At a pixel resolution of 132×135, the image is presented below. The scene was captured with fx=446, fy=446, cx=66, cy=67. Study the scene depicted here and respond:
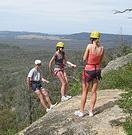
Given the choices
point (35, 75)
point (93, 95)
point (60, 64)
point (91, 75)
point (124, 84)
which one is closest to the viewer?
point (91, 75)

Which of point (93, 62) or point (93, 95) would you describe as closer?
point (93, 62)

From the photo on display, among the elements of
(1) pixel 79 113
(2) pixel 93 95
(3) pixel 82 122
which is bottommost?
(3) pixel 82 122

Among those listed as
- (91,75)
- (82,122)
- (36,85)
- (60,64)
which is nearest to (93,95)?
(91,75)

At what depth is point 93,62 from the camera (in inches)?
415

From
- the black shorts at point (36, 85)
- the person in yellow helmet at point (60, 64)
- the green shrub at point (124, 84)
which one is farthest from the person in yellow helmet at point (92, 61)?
the black shorts at point (36, 85)

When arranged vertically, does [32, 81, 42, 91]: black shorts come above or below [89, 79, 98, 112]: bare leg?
below

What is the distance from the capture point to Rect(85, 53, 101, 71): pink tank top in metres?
10.5

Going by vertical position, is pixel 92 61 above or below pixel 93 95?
above

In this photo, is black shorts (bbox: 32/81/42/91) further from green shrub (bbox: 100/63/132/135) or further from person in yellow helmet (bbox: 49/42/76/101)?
green shrub (bbox: 100/63/132/135)

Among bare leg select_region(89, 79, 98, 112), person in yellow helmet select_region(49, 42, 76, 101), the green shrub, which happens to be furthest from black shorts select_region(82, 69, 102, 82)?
person in yellow helmet select_region(49, 42, 76, 101)

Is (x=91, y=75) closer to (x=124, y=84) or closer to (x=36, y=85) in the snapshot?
(x=36, y=85)

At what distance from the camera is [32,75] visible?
44.7 ft

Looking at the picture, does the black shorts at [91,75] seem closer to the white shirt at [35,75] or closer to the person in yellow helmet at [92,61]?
the person in yellow helmet at [92,61]

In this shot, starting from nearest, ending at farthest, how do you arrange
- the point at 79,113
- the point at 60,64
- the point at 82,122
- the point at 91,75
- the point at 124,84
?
the point at 82,122, the point at 91,75, the point at 79,113, the point at 60,64, the point at 124,84
